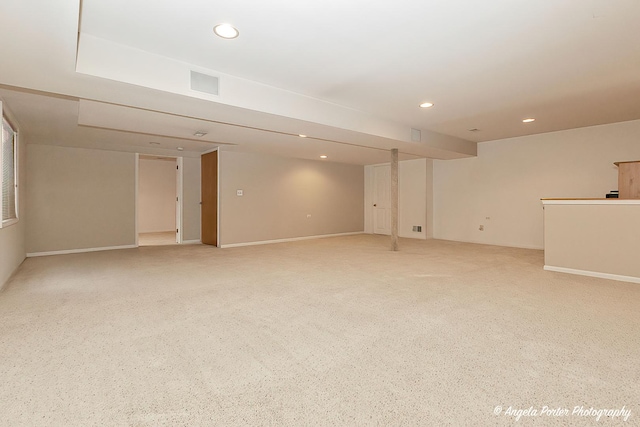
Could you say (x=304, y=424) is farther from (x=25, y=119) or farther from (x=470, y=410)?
(x=25, y=119)

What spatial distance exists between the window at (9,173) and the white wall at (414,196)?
27.4ft

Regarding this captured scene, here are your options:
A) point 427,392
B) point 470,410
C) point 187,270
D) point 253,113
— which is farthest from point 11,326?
point 470,410

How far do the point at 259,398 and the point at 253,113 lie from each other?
3.28 metres

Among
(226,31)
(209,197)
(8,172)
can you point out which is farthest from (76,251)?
(226,31)

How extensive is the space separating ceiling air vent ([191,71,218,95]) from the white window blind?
290 centimetres

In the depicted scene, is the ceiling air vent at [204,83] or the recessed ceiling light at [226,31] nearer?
the recessed ceiling light at [226,31]

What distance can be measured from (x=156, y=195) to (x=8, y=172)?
6.23 m

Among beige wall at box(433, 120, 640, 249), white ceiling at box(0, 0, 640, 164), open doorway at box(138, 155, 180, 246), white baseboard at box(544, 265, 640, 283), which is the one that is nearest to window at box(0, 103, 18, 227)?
white ceiling at box(0, 0, 640, 164)

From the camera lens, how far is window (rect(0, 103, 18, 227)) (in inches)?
171

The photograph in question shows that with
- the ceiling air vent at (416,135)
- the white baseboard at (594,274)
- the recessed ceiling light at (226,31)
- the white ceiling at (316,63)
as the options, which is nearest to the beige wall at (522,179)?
the white ceiling at (316,63)

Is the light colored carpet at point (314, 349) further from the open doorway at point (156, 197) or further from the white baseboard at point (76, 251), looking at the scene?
the open doorway at point (156, 197)

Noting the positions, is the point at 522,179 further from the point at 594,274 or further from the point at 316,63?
the point at 316,63

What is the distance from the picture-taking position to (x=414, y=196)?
30.2 ft

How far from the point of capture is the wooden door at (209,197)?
776cm
